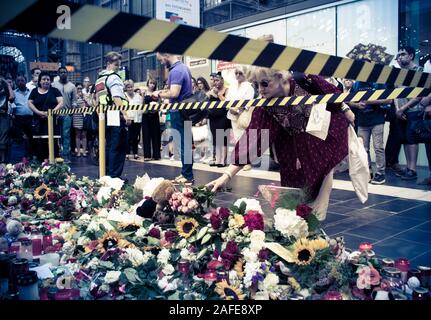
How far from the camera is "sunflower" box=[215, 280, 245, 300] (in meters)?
2.07

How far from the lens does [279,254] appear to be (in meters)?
2.37

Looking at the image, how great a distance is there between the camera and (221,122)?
816cm

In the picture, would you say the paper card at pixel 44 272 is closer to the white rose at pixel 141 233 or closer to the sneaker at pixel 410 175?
the white rose at pixel 141 233

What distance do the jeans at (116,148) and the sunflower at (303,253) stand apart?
3924 mm

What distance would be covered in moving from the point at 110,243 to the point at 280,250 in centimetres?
106

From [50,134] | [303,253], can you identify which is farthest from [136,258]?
[50,134]

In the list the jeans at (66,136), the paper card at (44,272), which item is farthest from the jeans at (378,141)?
the jeans at (66,136)

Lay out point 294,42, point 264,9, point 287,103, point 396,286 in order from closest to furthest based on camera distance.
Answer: point 396,286
point 287,103
point 294,42
point 264,9

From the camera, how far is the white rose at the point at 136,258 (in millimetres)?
2436

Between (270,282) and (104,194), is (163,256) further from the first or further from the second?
(104,194)

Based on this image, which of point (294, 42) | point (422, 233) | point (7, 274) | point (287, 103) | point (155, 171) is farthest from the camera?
point (294, 42)
